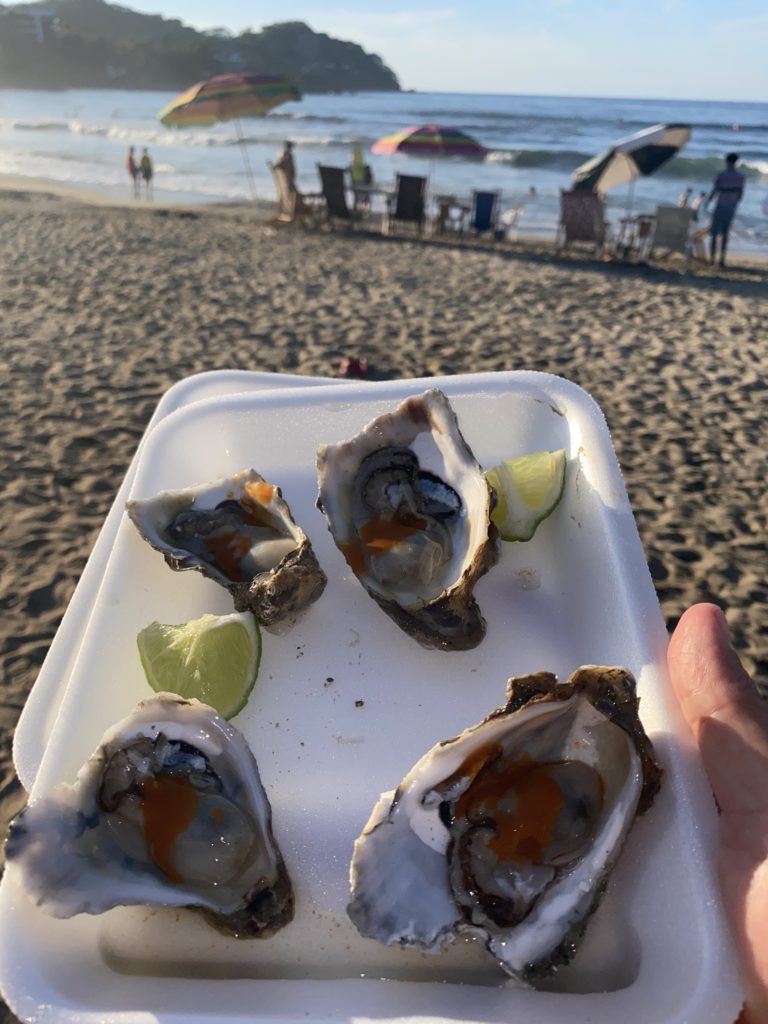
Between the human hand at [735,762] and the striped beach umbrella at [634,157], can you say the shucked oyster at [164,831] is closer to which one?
→ the human hand at [735,762]

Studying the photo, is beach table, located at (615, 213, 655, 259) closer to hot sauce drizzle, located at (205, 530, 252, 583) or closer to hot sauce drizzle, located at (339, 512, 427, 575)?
hot sauce drizzle, located at (339, 512, 427, 575)

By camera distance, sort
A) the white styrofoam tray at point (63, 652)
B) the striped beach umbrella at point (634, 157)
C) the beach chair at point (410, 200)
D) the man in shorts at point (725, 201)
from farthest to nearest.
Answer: the beach chair at point (410, 200)
the striped beach umbrella at point (634, 157)
the man in shorts at point (725, 201)
the white styrofoam tray at point (63, 652)

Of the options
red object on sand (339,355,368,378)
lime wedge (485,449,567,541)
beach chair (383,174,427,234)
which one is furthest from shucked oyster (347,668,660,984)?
beach chair (383,174,427,234)

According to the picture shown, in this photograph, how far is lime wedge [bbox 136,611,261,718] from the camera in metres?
1.35

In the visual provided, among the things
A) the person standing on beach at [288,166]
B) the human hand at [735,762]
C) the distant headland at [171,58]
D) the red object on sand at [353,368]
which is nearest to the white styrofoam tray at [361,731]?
the human hand at [735,762]

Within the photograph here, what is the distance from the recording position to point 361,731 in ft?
4.53

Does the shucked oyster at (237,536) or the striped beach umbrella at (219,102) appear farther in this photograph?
the striped beach umbrella at (219,102)

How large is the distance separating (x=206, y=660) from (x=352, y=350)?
4.32 meters

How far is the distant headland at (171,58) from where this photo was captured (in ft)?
200

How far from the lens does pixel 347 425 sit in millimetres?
1913

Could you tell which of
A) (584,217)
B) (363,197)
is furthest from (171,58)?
(584,217)

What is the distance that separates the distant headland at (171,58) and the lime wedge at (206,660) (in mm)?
61734

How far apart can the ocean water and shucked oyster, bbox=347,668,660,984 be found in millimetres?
11984

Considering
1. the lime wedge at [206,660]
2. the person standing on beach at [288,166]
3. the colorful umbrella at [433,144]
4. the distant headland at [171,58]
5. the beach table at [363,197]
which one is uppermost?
the distant headland at [171,58]
